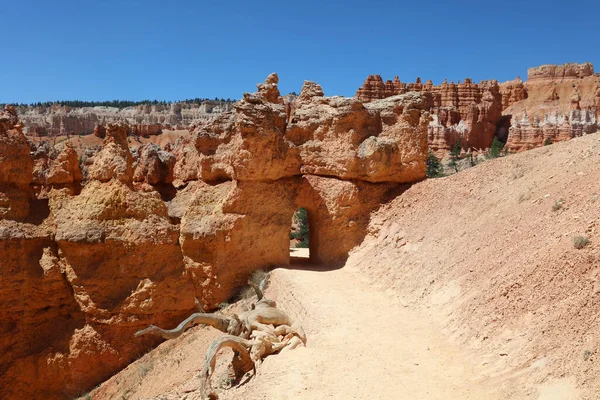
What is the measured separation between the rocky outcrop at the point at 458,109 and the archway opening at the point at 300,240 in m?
31.1

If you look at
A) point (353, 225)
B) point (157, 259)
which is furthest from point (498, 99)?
point (157, 259)

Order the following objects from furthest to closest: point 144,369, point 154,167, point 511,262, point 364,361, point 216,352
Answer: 1. point 154,167
2. point 144,369
3. point 511,262
4. point 216,352
5. point 364,361

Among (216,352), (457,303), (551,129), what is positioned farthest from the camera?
(551,129)

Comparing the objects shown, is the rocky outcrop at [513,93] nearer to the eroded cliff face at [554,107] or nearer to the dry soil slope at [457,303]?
the eroded cliff face at [554,107]

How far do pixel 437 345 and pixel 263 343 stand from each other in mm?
3062

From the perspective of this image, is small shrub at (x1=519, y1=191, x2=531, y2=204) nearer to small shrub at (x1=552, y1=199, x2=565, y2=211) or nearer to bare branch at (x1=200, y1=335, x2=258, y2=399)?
small shrub at (x1=552, y1=199, x2=565, y2=211)

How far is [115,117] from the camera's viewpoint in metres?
108

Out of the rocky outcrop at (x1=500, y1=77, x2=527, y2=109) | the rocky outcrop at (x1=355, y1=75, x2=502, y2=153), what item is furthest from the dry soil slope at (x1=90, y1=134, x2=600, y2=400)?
the rocky outcrop at (x1=500, y1=77, x2=527, y2=109)

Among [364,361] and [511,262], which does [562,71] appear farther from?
[364,361]

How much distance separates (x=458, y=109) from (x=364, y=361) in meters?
63.1

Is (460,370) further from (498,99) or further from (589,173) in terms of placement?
(498,99)

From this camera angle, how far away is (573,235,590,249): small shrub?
7.63m

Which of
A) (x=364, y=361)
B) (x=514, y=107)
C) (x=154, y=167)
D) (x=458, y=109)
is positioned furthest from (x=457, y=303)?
(x=514, y=107)

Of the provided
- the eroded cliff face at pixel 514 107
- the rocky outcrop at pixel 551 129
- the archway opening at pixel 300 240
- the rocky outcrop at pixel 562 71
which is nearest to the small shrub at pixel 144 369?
the archway opening at pixel 300 240
